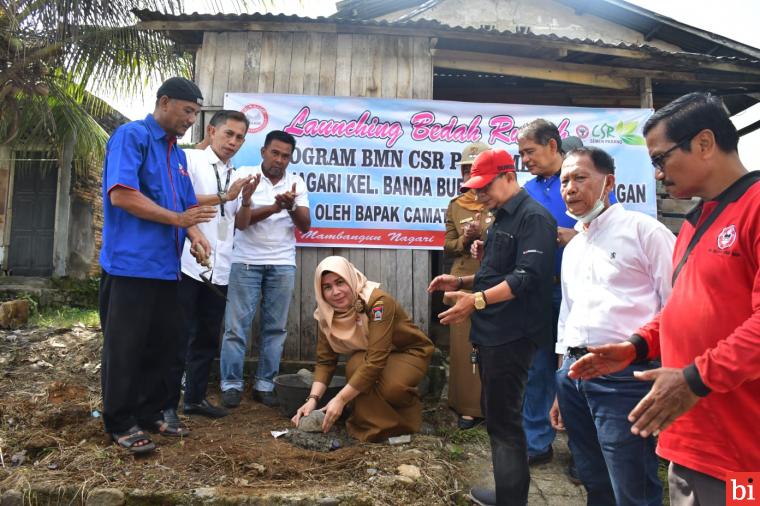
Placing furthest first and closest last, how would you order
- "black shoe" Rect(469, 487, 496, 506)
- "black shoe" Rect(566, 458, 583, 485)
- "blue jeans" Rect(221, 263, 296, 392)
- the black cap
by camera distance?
"blue jeans" Rect(221, 263, 296, 392) → "black shoe" Rect(566, 458, 583, 485) → the black cap → "black shoe" Rect(469, 487, 496, 506)

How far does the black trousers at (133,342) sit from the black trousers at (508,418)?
192cm

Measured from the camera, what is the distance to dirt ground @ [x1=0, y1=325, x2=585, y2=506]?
255 cm

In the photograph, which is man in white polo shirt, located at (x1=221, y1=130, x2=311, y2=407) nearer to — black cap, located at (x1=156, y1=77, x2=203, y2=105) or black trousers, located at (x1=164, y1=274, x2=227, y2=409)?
black trousers, located at (x1=164, y1=274, x2=227, y2=409)

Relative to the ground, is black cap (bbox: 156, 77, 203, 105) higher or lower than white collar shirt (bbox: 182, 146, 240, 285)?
higher

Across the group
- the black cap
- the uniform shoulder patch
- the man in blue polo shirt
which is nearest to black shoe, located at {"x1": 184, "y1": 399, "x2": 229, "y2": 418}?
the man in blue polo shirt

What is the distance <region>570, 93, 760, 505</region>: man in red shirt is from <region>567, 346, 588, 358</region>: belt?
1.63ft

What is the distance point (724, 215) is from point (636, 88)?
4.73 meters

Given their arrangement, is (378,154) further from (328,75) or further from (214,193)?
(214,193)

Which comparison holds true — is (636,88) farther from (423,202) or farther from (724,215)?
(724,215)

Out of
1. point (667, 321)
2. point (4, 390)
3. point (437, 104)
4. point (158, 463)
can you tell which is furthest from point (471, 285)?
point (4, 390)

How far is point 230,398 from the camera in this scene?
389cm

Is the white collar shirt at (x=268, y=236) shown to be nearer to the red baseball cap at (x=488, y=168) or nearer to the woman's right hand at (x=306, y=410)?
the woman's right hand at (x=306, y=410)

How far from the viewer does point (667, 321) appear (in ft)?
4.98

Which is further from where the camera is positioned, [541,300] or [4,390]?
[4,390]
